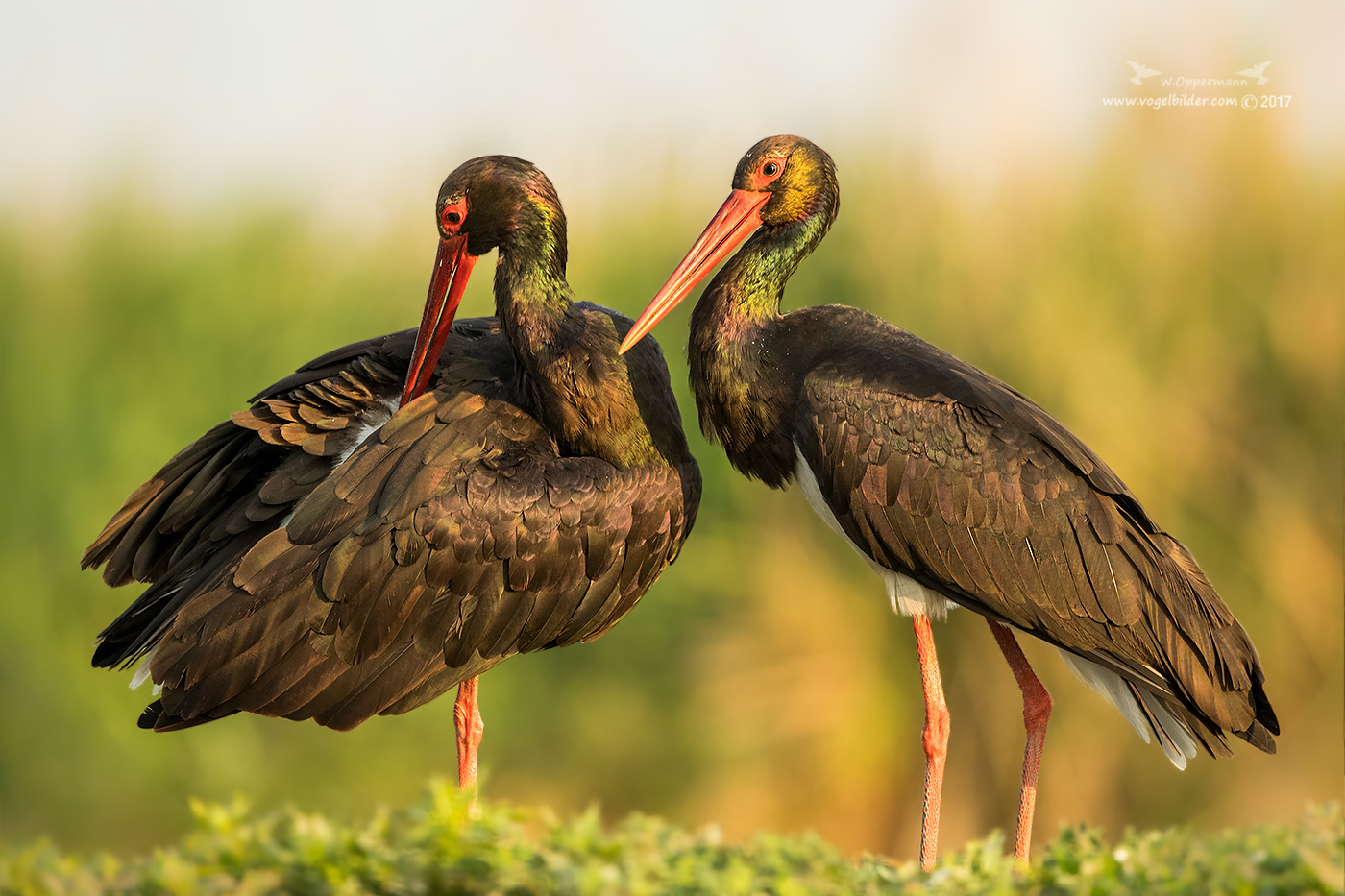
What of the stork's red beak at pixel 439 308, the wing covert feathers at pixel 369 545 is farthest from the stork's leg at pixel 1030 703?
the stork's red beak at pixel 439 308

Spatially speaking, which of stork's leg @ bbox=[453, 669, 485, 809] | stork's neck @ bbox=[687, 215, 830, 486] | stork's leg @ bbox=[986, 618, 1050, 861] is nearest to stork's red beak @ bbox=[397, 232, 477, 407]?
stork's neck @ bbox=[687, 215, 830, 486]

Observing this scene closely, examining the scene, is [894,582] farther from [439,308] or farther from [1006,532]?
[439,308]

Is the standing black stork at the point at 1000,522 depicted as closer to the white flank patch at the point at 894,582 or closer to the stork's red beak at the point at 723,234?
the white flank patch at the point at 894,582

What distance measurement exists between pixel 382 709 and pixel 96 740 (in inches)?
167

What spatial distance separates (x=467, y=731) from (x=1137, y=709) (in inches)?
95.0

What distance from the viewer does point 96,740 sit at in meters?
7.43

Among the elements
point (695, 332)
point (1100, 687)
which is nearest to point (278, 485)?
point (695, 332)

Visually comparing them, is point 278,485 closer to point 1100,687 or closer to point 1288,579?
point 1100,687

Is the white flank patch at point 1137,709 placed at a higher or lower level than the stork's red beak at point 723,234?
lower

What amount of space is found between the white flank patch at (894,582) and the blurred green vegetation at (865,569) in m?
2.52

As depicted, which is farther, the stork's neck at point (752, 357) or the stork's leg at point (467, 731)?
the stork's leg at point (467, 731)

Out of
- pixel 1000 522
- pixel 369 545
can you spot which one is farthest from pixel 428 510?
pixel 1000 522

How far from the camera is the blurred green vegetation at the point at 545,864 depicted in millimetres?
2549

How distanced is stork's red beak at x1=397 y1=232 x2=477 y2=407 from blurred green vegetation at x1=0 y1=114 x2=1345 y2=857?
3110 millimetres
